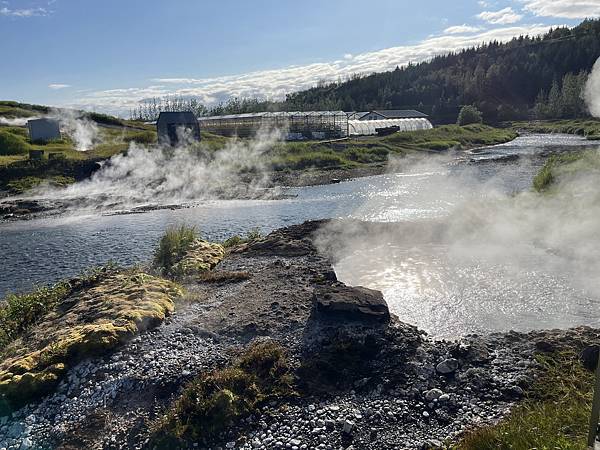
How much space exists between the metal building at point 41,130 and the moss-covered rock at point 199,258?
54.1 metres

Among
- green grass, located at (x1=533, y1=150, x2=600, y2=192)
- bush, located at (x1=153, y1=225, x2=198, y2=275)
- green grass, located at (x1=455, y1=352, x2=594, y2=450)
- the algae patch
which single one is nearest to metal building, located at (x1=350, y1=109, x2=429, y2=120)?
green grass, located at (x1=533, y1=150, x2=600, y2=192)

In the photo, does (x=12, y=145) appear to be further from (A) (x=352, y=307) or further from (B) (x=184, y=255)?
(A) (x=352, y=307)

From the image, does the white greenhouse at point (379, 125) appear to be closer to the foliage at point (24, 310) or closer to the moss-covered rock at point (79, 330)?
the foliage at point (24, 310)

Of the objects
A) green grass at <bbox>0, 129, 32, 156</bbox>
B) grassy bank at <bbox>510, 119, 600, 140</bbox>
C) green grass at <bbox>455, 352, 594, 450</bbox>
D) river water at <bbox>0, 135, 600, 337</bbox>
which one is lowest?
river water at <bbox>0, 135, 600, 337</bbox>

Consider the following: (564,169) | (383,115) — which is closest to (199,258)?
(564,169)

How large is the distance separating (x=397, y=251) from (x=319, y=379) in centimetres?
1086

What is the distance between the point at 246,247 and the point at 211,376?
11247 mm

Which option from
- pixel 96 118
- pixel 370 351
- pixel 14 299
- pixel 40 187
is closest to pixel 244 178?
pixel 40 187

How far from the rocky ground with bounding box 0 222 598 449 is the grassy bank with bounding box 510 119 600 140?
232 feet

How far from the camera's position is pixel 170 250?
1900 centimetres

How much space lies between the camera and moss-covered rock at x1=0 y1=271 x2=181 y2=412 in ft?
33.8

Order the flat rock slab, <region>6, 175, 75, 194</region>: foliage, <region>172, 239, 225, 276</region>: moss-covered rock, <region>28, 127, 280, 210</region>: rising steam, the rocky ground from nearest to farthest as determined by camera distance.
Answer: the rocky ground → the flat rock slab → <region>172, 239, 225, 276</region>: moss-covered rock → <region>28, 127, 280, 210</region>: rising steam → <region>6, 175, 75, 194</region>: foliage

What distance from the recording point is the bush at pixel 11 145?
5762 centimetres

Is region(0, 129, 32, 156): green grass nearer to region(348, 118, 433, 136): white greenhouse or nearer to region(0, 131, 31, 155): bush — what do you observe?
region(0, 131, 31, 155): bush
